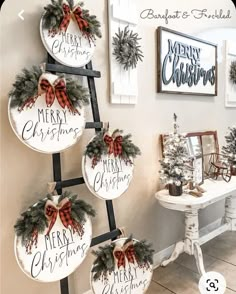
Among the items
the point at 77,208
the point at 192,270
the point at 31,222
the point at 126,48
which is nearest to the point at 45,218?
the point at 31,222

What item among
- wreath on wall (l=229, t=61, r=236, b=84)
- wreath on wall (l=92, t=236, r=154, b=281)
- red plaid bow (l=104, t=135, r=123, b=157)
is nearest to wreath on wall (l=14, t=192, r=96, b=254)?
wreath on wall (l=92, t=236, r=154, b=281)

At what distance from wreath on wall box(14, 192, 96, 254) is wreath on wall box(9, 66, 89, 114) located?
0.48m

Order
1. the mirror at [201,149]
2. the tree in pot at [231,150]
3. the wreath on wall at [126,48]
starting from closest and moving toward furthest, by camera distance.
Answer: the wreath on wall at [126,48], the mirror at [201,149], the tree in pot at [231,150]

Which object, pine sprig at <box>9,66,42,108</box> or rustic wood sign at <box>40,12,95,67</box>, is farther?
rustic wood sign at <box>40,12,95,67</box>

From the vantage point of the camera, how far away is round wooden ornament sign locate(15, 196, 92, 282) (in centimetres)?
129

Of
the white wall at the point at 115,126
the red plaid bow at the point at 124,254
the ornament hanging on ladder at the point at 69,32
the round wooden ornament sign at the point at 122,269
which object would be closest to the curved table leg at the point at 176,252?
the white wall at the point at 115,126

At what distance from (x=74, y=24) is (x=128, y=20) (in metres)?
0.53

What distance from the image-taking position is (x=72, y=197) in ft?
4.72

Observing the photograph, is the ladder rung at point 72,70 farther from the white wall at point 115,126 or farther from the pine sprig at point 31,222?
the pine sprig at point 31,222

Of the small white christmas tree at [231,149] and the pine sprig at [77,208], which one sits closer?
the pine sprig at [77,208]

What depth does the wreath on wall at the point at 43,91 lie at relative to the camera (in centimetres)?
128

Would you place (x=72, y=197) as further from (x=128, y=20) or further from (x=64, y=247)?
(x=128, y=20)

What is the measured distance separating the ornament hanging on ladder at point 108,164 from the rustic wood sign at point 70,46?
0.44m

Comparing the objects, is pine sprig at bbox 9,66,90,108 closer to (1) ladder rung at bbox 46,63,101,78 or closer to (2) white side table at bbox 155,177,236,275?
(1) ladder rung at bbox 46,63,101,78
